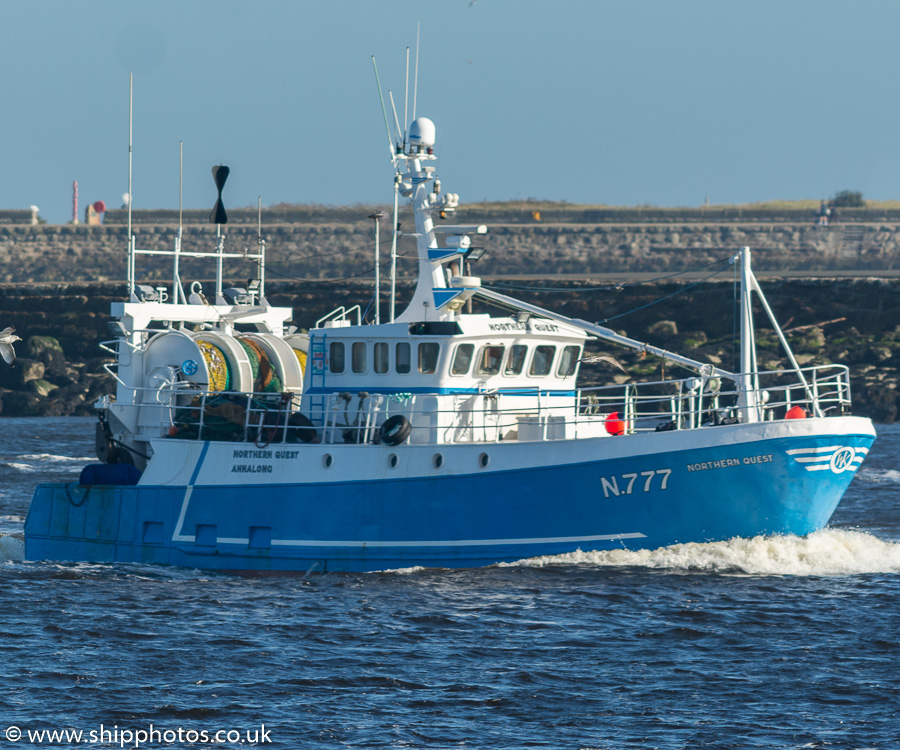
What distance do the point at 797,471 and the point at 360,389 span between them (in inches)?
261

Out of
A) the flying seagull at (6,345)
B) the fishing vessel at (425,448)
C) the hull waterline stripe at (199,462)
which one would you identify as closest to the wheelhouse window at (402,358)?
the fishing vessel at (425,448)

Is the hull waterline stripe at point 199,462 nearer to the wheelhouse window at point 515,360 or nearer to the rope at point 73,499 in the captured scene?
the rope at point 73,499

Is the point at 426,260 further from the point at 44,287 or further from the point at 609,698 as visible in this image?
the point at 44,287

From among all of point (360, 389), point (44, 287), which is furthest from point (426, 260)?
point (44, 287)

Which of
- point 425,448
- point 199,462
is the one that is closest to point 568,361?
point 425,448

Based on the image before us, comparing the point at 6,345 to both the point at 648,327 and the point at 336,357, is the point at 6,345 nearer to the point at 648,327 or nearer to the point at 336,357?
the point at 336,357

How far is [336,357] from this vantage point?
20188mm

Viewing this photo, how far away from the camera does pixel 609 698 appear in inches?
528

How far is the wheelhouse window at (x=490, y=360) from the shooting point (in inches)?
776

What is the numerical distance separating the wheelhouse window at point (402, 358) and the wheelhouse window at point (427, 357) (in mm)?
220

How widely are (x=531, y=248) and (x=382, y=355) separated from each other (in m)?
57.3

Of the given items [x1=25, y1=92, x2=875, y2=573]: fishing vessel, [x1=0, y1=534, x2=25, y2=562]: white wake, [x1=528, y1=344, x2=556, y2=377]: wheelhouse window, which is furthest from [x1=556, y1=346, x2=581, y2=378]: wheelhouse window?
[x1=0, y1=534, x2=25, y2=562]: white wake

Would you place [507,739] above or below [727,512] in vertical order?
below

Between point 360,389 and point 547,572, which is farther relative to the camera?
point 360,389
